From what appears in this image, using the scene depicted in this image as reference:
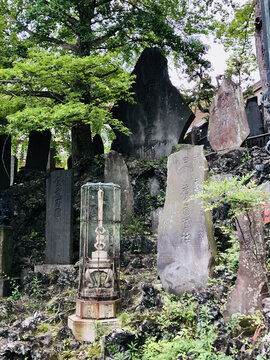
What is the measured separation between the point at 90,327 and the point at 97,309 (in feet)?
0.89

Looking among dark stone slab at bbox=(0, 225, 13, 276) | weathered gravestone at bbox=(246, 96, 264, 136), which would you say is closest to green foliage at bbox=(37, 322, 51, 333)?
dark stone slab at bbox=(0, 225, 13, 276)

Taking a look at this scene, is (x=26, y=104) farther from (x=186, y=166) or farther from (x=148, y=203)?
(x=186, y=166)

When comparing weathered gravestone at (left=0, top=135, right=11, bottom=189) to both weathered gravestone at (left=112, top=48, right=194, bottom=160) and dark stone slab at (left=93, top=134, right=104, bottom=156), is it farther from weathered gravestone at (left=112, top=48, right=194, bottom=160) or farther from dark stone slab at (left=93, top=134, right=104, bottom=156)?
weathered gravestone at (left=112, top=48, right=194, bottom=160)

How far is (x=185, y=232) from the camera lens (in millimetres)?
5742

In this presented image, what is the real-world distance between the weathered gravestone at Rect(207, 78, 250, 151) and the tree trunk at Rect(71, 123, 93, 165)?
3.86 meters

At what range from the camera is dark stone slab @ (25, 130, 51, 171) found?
11320mm

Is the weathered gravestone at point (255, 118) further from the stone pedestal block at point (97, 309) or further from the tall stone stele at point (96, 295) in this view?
the stone pedestal block at point (97, 309)

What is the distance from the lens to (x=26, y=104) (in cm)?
935

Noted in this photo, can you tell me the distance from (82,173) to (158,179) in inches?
93.1

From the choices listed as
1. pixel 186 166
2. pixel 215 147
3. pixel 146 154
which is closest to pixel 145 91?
pixel 146 154

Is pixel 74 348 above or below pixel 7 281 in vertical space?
below

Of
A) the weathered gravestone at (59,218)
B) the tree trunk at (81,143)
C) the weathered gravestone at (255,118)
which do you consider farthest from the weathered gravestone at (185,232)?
the weathered gravestone at (255,118)

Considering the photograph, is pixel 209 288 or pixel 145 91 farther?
pixel 145 91

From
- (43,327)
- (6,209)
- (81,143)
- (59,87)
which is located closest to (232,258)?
(43,327)
